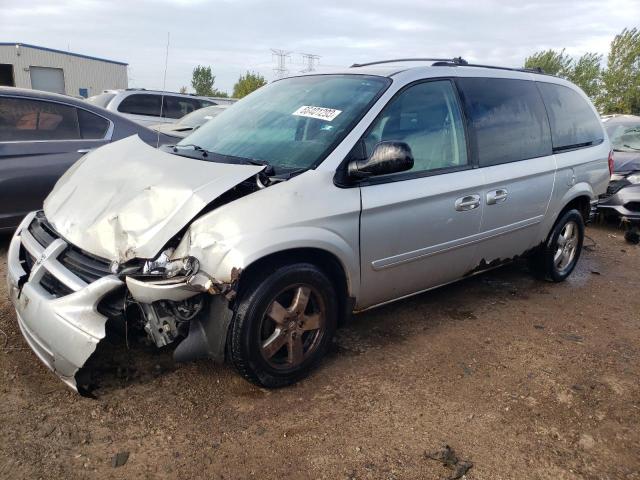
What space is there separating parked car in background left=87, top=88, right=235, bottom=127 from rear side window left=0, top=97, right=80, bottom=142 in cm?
439

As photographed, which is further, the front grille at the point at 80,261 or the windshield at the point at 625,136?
the windshield at the point at 625,136

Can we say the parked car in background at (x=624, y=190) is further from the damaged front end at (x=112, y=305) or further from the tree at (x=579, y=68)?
the tree at (x=579, y=68)

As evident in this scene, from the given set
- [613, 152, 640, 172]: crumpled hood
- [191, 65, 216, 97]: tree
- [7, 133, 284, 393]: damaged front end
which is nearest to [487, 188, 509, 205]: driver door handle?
[7, 133, 284, 393]: damaged front end

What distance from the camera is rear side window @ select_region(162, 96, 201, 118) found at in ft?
36.9

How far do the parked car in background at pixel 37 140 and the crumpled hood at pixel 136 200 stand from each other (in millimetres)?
1785

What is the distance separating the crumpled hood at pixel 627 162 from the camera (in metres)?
7.09

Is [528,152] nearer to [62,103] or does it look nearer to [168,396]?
[168,396]

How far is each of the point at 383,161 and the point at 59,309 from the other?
1.80m

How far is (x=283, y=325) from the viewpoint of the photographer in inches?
111

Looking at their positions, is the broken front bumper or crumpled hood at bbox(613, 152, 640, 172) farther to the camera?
crumpled hood at bbox(613, 152, 640, 172)

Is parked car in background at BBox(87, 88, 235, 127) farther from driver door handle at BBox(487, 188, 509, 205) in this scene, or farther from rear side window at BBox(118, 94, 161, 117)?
driver door handle at BBox(487, 188, 509, 205)

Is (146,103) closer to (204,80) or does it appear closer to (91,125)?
(91,125)

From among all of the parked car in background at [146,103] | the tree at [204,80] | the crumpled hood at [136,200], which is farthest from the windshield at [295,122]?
the tree at [204,80]

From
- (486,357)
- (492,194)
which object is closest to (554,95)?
(492,194)
